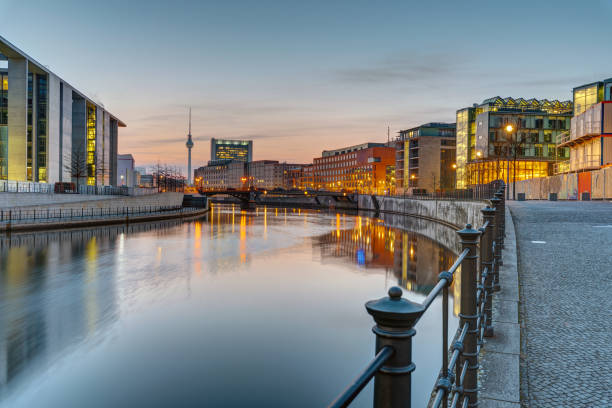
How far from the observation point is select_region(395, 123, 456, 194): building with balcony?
120 m

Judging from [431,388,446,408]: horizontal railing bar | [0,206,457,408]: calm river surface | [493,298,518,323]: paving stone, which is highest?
[431,388,446,408]: horizontal railing bar

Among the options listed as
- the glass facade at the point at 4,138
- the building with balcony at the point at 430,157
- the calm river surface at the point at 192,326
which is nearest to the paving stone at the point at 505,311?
the calm river surface at the point at 192,326

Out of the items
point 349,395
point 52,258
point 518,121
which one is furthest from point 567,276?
point 518,121

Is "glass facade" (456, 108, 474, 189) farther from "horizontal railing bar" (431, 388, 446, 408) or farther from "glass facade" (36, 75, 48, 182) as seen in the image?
"horizontal railing bar" (431, 388, 446, 408)

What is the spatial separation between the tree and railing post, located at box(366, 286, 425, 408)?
74.5 metres

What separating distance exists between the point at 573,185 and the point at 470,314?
2129 inches

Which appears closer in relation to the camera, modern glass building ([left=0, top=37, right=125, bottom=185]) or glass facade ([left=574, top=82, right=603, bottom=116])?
modern glass building ([left=0, top=37, right=125, bottom=185])

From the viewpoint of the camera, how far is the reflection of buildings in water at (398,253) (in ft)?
86.5

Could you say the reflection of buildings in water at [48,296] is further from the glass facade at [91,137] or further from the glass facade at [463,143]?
the glass facade at [463,143]

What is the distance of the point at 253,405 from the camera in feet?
35.0

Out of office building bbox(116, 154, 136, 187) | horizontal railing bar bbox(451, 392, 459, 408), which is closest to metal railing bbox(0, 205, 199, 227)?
horizontal railing bar bbox(451, 392, 459, 408)

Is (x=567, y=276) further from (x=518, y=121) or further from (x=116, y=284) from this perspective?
(x=518, y=121)

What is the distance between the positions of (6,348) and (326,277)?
16053 millimetres

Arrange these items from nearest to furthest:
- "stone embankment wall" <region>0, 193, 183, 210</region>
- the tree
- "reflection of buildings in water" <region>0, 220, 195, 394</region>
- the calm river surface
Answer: the calm river surface → "reflection of buildings in water" <region>0, 220, 195, 394</region> → "stone embankment wall" <region>0, 193, 183, 210</region> → the tree
